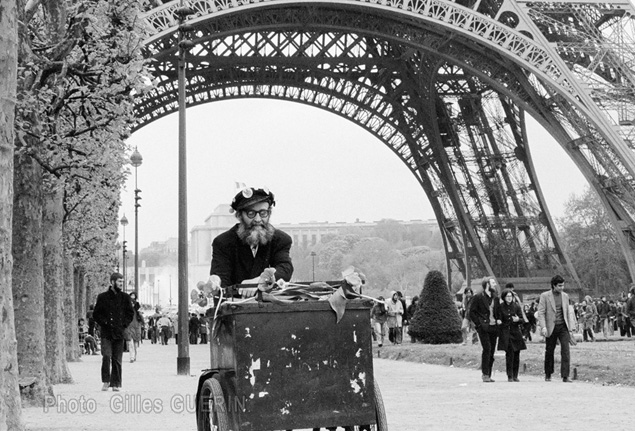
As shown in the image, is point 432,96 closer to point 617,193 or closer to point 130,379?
point 617,193

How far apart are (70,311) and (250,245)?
2016 cm

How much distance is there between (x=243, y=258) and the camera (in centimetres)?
748

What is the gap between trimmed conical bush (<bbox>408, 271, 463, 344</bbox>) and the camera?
29.5 meters

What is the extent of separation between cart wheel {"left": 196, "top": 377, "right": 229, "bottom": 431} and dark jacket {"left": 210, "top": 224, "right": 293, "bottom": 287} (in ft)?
2.51

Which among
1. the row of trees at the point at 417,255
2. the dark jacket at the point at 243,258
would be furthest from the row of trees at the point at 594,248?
the dark jacket at the point at 243,258

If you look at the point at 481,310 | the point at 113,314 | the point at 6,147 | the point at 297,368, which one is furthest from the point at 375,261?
the point at 297,368

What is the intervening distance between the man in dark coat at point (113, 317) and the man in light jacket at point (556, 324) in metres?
6.65

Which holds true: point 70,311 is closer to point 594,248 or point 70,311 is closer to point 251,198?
point 251,198

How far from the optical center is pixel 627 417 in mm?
11094

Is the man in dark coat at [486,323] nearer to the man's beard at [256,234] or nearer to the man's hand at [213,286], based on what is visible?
the man's beard at [256,234]

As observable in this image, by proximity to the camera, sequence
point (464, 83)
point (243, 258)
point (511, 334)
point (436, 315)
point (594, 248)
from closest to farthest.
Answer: point (243, 258), point (511, 334), point (436, 315), point (464, 83), point (594, 248)

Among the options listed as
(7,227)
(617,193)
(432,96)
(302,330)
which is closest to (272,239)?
(302,330)

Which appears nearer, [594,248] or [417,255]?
[594,248]

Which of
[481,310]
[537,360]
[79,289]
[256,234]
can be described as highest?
[79,289]
